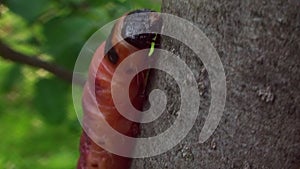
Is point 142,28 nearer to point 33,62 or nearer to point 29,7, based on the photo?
point 29,7

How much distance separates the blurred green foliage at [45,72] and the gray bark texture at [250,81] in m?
0.89

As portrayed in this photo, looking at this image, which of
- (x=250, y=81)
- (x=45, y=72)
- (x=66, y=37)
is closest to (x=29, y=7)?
(x=66, y=37)

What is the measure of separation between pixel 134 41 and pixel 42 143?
142cm

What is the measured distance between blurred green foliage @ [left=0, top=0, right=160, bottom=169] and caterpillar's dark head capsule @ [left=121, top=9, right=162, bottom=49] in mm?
691

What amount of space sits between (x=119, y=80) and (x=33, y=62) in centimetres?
92

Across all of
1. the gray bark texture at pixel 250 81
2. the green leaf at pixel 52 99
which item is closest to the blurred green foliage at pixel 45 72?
the green leaf at pixel 52 99

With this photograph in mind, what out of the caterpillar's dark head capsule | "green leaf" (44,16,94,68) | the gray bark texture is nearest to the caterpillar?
the caterpillar's dark head capsule

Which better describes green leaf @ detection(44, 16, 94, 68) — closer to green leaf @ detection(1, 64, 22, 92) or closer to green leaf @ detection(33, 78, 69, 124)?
green leaf @ detection(33, 78, 69, 124)

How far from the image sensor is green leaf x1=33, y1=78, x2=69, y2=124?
1942 millimetres

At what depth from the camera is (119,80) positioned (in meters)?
1.13

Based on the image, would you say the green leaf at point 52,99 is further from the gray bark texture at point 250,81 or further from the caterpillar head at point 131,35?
the gray bark texture at point 250,81

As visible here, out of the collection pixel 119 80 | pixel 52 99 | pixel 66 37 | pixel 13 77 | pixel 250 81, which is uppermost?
pixel 250 81

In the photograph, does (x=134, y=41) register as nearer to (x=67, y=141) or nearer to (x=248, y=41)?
(x=248, y=41)

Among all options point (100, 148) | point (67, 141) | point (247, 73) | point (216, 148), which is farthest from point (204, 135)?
point (67, 141)
